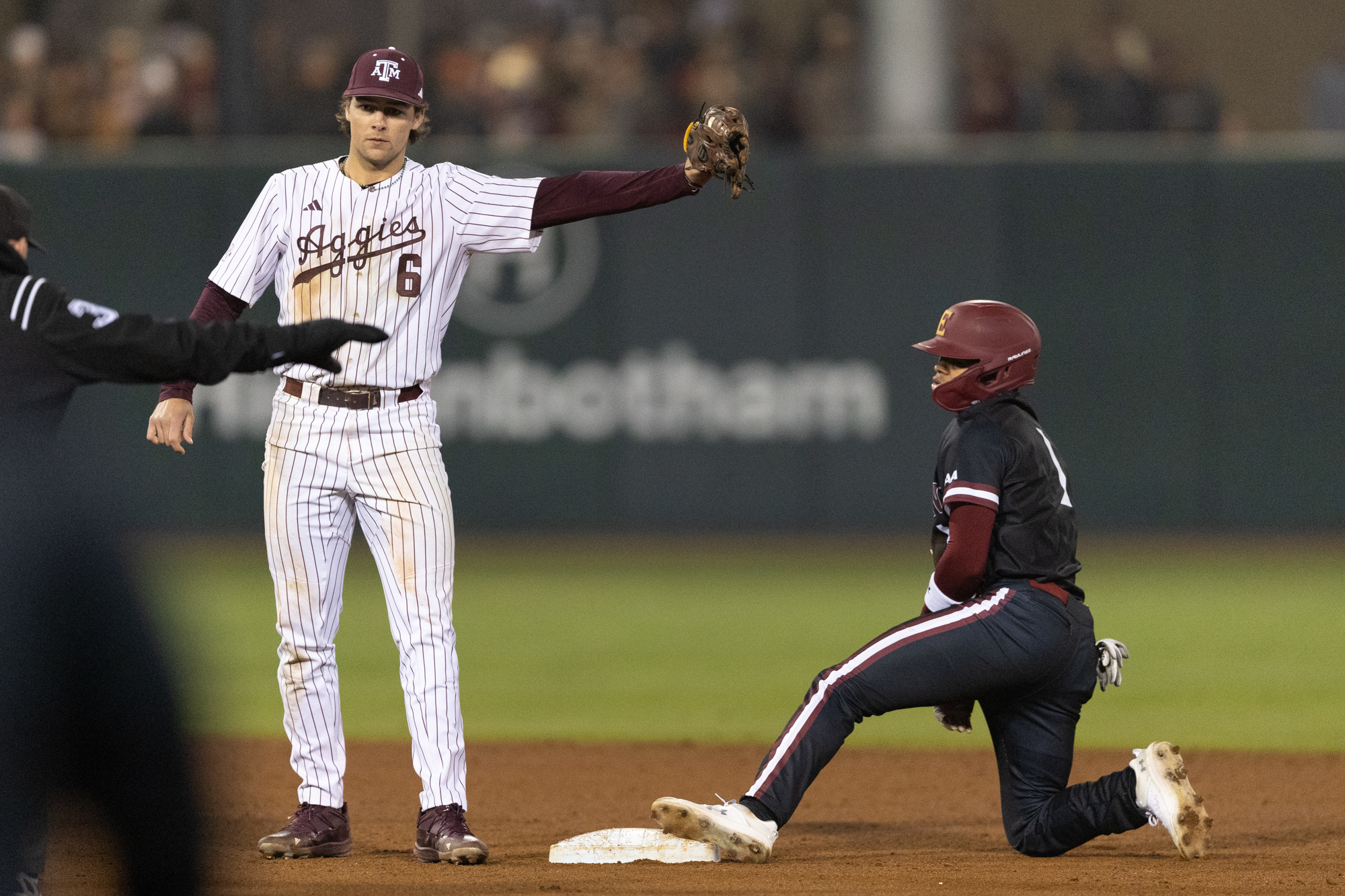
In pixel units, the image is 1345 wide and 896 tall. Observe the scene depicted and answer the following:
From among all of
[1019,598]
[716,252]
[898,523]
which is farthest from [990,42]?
[1019,598]

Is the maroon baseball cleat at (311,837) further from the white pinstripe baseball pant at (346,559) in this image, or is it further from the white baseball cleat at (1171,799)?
the white baseball cleat at (1171,799)

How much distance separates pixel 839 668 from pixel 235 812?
6.37 ft

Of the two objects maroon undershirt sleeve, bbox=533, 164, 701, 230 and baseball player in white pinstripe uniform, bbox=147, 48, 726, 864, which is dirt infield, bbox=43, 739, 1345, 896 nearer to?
baseball player in white pinstripe uniform, bbox=147, 48, 726, 864

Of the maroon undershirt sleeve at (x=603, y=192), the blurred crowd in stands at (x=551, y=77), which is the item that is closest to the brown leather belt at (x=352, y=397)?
the maroon undershirt sleeve at (x=603, y=192)

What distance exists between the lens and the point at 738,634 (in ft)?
33.1

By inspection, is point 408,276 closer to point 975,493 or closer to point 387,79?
point 387,79

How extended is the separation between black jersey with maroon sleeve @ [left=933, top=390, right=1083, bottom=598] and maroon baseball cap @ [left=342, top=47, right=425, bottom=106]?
1.65 m

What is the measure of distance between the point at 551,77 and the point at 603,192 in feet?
32.6

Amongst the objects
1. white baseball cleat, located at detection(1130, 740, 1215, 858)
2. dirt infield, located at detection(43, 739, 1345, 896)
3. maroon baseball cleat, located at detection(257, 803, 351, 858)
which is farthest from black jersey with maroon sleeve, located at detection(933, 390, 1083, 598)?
maroon baseball cleat, located at detection(257, 803, 351, 858)

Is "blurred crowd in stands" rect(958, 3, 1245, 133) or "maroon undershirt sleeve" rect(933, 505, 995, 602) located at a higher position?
"blurred crowd in stands" rect(958, 3, 1245, 133)

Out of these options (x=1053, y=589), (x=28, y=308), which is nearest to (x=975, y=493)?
(x=1053, y=589)

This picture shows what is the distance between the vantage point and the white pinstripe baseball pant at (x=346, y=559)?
4.74m

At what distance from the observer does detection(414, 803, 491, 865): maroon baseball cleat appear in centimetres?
467

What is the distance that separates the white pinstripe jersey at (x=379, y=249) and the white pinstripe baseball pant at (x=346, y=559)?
0.41 feet
